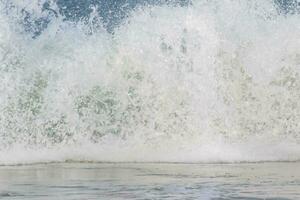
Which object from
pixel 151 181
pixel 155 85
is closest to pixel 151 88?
pixel 155 85

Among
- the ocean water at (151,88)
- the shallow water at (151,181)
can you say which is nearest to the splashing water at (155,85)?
the ocean water at (151,88)

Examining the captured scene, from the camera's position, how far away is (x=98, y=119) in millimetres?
16266

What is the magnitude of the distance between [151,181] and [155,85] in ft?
21.3

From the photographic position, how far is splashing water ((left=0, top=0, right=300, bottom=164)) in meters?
15.2

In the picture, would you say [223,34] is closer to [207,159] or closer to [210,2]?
[210,2]

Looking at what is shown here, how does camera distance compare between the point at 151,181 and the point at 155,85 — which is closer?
the point at 151,181

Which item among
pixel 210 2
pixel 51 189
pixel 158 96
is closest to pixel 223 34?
pixel 210 2

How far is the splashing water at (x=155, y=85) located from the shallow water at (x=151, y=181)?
152 cm

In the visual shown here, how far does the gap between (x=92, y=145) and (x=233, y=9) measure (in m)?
5.25

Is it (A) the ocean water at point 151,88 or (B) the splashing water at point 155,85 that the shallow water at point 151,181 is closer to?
(A) the ocean water at point 151,88

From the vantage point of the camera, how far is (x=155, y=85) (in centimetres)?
1662

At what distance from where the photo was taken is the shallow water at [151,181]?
8.68 m

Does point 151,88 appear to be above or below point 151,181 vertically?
above

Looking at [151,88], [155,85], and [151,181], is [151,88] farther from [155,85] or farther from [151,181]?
[151,181]
